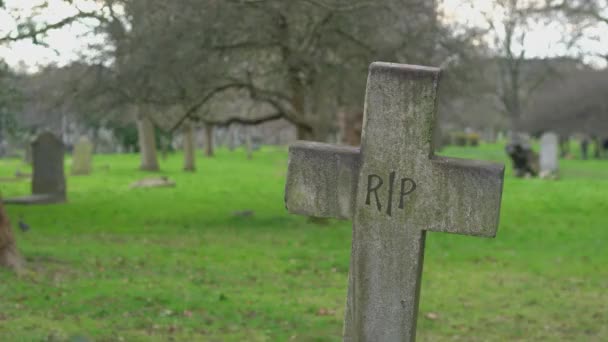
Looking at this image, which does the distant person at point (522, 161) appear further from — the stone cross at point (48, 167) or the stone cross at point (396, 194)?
the stone cross at point (396, 194)

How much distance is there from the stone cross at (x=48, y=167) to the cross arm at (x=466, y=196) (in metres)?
19.7

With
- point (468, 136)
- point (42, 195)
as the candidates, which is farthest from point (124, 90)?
point (468, 136)

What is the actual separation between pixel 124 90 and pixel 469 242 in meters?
8.57

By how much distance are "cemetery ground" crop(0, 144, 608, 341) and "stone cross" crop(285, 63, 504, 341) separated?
2133 millimetres

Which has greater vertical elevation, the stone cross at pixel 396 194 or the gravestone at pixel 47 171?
the stone cross at pixel 396 194

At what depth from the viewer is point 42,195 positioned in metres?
23.6

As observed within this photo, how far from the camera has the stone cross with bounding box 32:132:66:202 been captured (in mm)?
23397

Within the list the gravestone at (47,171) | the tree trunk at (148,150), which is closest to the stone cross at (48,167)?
the gravestone at (47,171)

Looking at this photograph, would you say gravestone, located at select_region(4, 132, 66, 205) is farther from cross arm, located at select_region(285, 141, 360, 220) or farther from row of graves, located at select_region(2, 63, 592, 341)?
row of graves, located at select_region(2, 63, 592, 341)

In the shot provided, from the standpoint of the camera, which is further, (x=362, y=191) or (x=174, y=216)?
(x=174, y=216)

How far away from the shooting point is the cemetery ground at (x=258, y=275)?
31.3 ft

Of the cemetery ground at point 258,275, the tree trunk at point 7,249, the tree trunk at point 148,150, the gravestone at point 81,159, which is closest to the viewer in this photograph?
the cemetery ground at point 258,275

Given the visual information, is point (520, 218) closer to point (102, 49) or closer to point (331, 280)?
point (331, 280)

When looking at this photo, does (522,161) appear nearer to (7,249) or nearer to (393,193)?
(7,249)
